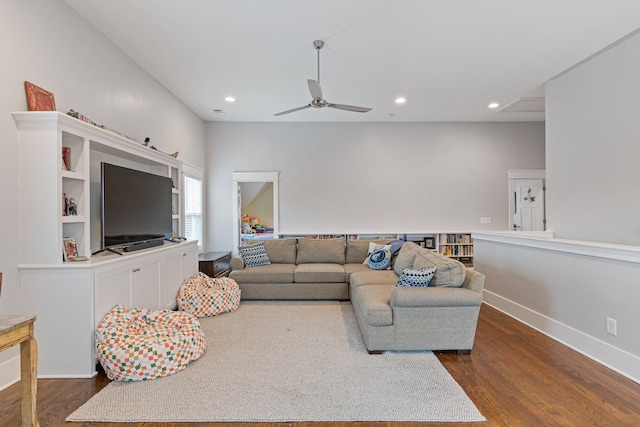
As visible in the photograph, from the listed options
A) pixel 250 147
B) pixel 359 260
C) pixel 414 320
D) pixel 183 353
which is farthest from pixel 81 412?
pixel 250 147

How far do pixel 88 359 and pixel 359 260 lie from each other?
3.60m

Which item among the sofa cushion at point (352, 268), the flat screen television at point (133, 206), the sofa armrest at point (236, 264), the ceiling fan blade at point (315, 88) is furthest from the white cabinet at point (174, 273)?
the ceiling fan blade at point (315, 88)

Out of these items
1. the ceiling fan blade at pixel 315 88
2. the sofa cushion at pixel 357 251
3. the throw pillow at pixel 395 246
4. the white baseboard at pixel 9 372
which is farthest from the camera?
the sofa cushion at pixel 357 251

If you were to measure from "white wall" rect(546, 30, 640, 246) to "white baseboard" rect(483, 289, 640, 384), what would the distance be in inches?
46.7

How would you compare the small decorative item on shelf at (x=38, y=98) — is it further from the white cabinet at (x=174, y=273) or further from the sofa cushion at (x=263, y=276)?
the sofa cushion at (x=263, y=276)

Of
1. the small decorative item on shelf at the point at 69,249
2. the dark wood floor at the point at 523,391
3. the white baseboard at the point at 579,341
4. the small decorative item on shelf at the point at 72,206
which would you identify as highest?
the small decorative item on shelf at the point at 72,206

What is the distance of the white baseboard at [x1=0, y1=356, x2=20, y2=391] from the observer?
2.16 metres

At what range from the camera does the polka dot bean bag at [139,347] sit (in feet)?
7.41

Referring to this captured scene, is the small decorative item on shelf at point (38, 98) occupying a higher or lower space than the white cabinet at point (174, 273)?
higher

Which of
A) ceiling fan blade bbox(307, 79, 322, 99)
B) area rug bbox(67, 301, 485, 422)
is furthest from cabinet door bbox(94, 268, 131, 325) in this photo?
ceiling fan blade bbox(307, 79, 322, 99)

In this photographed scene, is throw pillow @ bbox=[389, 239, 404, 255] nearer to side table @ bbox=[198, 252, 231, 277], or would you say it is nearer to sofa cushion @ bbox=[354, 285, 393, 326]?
sofa cushion @ bbox=[354, 285, 393, 326]

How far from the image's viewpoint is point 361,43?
325 centimetres

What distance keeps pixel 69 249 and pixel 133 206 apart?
2.70 feet

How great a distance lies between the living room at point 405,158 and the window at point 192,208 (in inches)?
11.9
